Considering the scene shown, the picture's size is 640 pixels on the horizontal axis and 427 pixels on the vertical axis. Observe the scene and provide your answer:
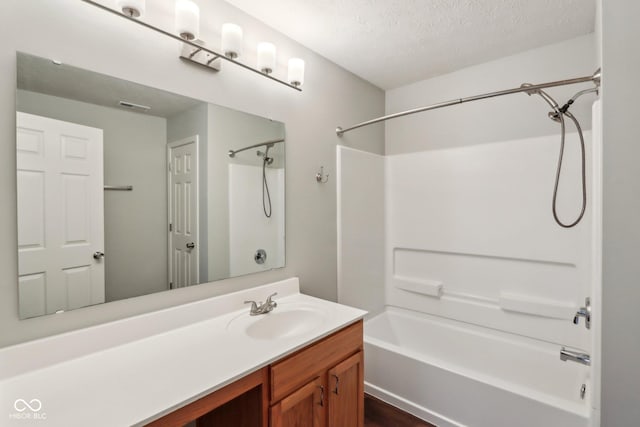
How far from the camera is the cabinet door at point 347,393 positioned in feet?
4.33

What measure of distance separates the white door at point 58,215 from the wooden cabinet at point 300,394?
63 centimetres

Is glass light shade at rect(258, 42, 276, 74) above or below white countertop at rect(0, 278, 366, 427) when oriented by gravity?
above

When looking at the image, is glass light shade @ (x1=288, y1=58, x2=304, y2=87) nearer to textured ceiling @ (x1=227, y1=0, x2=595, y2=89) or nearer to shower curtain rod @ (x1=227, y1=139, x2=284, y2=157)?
textured ceiling @ (x1=227, y1=0, x2=595, y2=89)

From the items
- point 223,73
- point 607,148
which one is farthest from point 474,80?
point 223,73

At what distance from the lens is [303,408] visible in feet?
3.90

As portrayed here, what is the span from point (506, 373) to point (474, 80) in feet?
7.17

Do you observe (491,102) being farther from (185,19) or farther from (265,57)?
(185,19)

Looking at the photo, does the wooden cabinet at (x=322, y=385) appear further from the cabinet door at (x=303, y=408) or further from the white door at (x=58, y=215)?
the white door at (x=58, y=215)

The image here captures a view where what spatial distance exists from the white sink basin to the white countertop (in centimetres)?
9

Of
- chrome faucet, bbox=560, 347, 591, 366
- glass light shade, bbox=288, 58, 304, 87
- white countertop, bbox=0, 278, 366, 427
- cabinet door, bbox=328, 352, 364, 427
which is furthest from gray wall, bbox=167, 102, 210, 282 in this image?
chrome faucet, bbox=560, 347, 591, 366

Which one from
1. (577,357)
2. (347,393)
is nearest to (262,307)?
(347,393)

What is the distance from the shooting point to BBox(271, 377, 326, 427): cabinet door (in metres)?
1.10

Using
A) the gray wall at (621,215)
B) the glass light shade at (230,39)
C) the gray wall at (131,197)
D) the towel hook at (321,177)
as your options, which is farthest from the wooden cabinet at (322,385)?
the glass light shade at (230,39)

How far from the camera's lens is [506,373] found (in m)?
2.06
